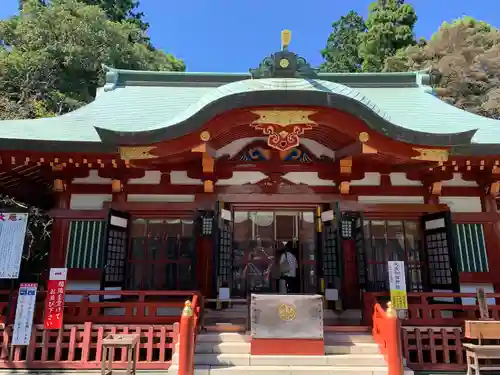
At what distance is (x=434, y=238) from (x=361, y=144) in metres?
2.63

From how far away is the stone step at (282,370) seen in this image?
5.37m

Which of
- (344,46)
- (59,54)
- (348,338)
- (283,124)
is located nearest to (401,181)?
(283,124)

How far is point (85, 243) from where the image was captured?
297 inches

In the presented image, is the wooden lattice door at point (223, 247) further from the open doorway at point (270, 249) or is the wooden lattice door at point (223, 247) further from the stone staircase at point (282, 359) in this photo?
the stone staircase at point (282, 359)

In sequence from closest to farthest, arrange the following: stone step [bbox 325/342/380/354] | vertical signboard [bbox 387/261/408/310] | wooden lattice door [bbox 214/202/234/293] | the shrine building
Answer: stone step [bbox 325/342/380/354] → vertical signboard [bbox 387/261/408/310] → the shrine building → wooden lattice door [bbox 214/202/234/293]

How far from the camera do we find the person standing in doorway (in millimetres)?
8828

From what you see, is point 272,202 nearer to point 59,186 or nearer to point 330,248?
point 330,248

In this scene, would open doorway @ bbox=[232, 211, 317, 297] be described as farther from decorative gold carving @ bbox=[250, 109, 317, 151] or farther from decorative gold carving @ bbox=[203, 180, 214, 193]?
decorative gold carving @ bbox=[250, 109, 317, 151]

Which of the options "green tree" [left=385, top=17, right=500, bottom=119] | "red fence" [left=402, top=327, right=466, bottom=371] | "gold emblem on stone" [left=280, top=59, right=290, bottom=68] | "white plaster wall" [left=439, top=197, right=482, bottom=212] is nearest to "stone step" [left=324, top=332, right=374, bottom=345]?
"red fence" [left=402, top=327, right=466, bottom=371]

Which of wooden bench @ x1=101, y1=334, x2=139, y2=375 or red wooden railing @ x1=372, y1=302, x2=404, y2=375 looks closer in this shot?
wooden bench @ x1=101, y1=334, x2=139, y2=375

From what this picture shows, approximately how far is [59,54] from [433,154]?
2255cm

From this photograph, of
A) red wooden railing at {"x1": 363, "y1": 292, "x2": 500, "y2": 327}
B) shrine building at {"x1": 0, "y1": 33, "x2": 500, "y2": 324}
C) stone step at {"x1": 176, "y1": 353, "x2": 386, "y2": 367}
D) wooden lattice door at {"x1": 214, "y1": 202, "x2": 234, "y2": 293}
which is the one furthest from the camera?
wooden lattice door at {"x1": 214, "y1": 202, "x2": 234, "y2": 293}

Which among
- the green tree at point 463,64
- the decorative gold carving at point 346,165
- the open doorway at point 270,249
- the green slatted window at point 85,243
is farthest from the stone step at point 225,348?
the green tree at point 463,64

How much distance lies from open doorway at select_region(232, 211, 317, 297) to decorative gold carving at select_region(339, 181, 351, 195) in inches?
36.0
